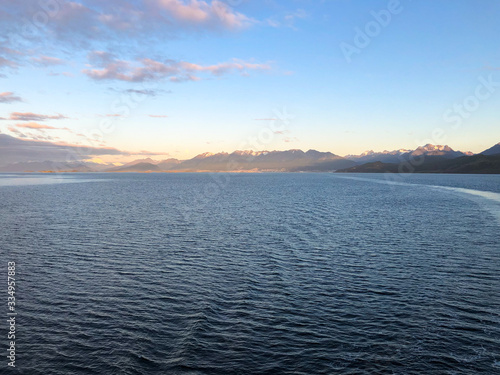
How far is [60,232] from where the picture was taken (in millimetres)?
62531

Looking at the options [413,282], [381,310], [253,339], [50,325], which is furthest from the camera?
[413,282]

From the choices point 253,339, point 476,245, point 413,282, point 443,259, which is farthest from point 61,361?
point 476,245

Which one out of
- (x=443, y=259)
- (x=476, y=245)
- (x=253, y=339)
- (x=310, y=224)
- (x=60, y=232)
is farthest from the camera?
(x=310, y=224)

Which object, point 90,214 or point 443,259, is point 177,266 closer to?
point 443,259

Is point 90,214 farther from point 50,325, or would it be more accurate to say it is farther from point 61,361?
point 61,361

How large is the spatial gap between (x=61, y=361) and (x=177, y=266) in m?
20.7

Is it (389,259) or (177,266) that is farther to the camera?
(389,259)

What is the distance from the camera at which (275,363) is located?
2209 centimetres

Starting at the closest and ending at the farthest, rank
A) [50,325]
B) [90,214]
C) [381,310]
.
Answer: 1. [50,325]
2. [381,310]
3. [90,214]

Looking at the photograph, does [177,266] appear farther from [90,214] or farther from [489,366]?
[90,214]

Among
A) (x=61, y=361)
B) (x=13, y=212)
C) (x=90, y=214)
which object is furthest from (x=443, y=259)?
(x=13, y=212)

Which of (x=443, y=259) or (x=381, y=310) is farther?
(x=443, y=259)

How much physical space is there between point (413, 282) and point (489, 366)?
15.3 metres

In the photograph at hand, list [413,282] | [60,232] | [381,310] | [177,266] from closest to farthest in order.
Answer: [381,310] < [413,282] < [177,266] < [60,232]
